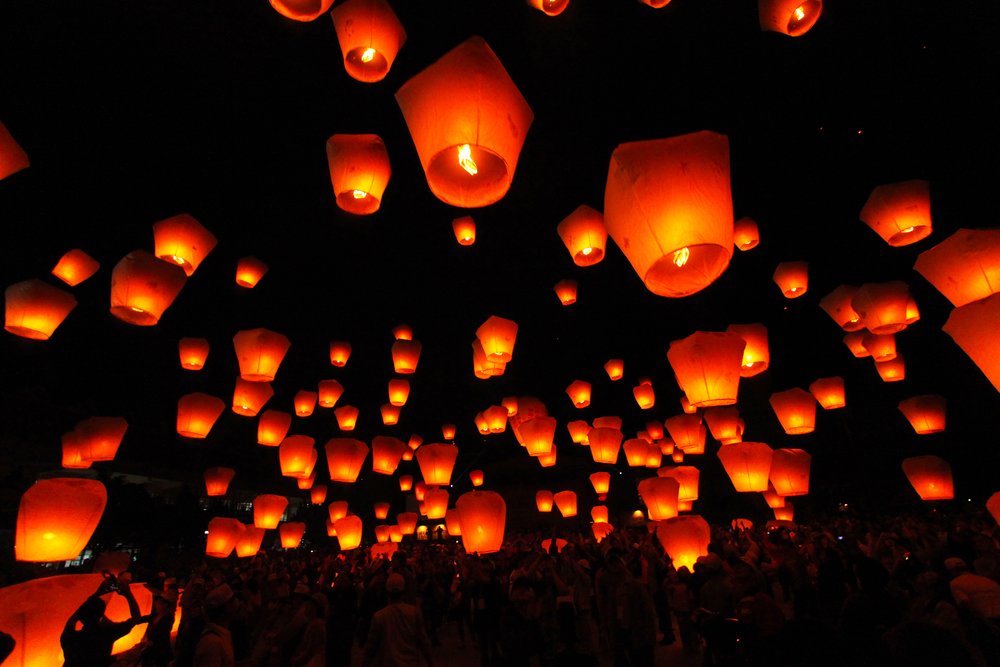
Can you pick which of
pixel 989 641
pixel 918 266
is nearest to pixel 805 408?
pixel 918 266

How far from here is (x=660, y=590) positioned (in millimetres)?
6781

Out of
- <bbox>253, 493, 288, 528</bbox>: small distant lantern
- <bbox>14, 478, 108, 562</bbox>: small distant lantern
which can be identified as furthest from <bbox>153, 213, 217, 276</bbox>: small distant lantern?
<bbox>253, 493, 288, 528</bbox>: small distant lantern

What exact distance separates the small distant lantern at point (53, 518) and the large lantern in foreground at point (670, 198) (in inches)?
176

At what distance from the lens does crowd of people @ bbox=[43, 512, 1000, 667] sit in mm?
2846

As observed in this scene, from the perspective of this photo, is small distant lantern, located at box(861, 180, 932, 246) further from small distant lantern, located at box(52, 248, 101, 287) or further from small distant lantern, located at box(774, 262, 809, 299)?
Answer: small distant lantern, located at box(52, 248, 101, 287)

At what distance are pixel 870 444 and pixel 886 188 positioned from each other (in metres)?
10.7

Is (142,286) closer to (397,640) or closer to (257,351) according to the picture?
(257,351)

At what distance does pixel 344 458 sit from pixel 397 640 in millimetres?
4779

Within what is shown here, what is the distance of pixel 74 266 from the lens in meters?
5.58

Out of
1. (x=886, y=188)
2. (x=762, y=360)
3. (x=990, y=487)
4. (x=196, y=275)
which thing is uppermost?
(x=196, y=275)

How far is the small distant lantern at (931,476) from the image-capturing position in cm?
847

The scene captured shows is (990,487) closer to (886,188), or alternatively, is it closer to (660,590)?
(660,590)

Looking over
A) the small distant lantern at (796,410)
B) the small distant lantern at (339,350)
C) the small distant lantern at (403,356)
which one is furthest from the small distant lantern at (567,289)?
the small distant lantern at (339,350)

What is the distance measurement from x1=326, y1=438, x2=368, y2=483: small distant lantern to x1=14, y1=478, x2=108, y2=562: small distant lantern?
142 inches
